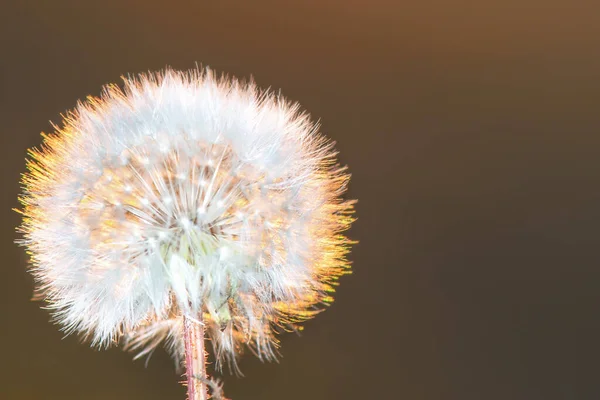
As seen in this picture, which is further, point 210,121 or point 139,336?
point 139,336

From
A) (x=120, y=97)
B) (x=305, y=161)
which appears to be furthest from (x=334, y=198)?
(x=120, y=97)

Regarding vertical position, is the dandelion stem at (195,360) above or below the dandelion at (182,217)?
below

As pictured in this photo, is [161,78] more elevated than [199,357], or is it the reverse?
[161,78]

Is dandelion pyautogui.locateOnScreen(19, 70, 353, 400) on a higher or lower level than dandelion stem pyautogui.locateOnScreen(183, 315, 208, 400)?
higher

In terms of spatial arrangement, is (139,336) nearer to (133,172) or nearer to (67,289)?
(67,289)

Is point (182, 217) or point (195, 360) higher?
point (182, 217)

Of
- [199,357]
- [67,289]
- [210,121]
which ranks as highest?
[210,121]
